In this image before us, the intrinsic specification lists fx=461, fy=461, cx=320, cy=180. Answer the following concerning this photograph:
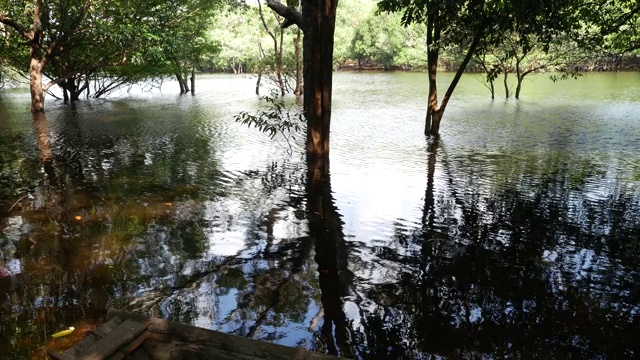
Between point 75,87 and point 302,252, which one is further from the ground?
point 75,87

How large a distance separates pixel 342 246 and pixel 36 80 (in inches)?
761

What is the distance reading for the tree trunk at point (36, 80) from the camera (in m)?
19.2

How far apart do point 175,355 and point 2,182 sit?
813 cm

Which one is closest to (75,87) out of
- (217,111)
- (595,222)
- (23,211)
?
(217,111)

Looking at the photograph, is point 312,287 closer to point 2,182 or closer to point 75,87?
point 2,182

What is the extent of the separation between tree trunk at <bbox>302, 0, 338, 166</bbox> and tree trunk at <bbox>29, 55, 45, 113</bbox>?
50.2ft

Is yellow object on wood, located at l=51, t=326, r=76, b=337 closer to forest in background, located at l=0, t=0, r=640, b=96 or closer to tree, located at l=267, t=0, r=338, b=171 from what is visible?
tree, located at l=267, t=0, r=338, b=171

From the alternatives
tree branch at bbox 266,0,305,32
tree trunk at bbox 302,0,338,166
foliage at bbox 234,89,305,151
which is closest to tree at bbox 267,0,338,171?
tree trunk at bbox 302,0,338,166

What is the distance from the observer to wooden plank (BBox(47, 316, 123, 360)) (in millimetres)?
2439

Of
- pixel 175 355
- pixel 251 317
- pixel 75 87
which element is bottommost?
pixel 251 317

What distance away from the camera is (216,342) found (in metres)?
2.58

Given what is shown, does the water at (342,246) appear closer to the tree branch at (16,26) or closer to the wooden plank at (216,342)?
the wooden plank at (216,342)

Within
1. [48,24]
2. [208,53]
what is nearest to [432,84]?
[48,24]

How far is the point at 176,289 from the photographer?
4.59 metres
